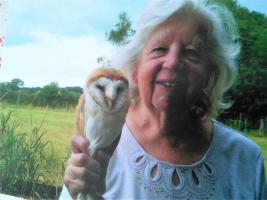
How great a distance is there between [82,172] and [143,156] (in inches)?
15.5

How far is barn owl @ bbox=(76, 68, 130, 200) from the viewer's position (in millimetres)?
3641

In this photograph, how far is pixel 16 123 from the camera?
13.8ft

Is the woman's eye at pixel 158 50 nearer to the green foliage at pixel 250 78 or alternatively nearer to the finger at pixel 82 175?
the green foliage at pixel 250 78

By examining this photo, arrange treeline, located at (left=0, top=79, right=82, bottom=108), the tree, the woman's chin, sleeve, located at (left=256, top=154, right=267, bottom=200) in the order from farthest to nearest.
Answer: the tree → treeline, located at (left=0, top=79, right=82, bottom=108) → the woman's chin → sleeve, located at (left=256, top=154, right=267, bottom=200)

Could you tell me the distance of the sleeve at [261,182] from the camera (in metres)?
3.46

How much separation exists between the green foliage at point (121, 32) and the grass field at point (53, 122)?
0.50m

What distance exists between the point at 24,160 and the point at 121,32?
1.08m

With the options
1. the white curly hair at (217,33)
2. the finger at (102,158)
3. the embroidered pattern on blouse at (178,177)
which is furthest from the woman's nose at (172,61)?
the finger at (102,158)

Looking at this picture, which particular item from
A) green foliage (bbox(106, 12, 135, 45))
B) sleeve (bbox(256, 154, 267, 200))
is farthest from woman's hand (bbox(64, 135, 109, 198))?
sleeve (bbox(256, 154, 267, 200))

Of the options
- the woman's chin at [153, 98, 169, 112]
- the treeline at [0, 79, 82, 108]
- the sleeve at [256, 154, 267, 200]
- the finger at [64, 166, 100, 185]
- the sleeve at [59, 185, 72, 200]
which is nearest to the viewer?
the sleeve at [256, 154, 267, 200]

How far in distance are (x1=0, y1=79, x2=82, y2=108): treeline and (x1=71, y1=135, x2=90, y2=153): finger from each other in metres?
0.21

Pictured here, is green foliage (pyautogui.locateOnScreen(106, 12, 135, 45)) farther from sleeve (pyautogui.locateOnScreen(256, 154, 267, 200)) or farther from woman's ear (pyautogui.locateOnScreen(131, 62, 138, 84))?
sleeve (pyautogui.locateOnScreen(256, 154, 267, 200))

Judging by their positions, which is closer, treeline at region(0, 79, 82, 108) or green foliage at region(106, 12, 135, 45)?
green foliage at region(106, 12, 135, 45)

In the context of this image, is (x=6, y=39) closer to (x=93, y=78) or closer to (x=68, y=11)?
(x=68, y=11)
